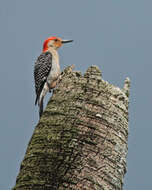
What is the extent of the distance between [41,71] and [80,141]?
5.84 metres

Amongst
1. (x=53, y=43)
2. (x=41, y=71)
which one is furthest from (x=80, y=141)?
(x=53, y=43)

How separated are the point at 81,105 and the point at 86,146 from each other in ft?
1.55

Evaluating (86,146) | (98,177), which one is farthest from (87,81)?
(98,177)

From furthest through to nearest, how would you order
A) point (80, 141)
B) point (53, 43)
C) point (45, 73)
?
point (53, 43) → point (45, 73) → point (80, 141)

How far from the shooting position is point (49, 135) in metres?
4.07

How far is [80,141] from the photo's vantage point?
3943 mm

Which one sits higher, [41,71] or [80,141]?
[41,71]

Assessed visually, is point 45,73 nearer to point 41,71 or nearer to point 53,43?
point 41,71

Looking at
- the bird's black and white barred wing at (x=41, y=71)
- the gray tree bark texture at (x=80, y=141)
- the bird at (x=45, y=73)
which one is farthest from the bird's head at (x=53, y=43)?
the gray tree bark texture at (x=80, y=141)

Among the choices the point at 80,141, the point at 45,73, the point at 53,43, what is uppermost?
the point at 53,43

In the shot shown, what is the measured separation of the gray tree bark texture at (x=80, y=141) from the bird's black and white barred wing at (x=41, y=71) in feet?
16.5

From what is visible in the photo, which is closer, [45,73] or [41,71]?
[45,73]

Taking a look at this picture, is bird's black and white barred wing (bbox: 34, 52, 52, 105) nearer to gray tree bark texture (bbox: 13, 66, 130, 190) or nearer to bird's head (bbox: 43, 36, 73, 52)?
bird's head (bbox: 43, 36, 73, 52)

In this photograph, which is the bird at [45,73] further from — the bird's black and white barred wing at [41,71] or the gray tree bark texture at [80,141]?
the gray tree bark texture at [80,141]
